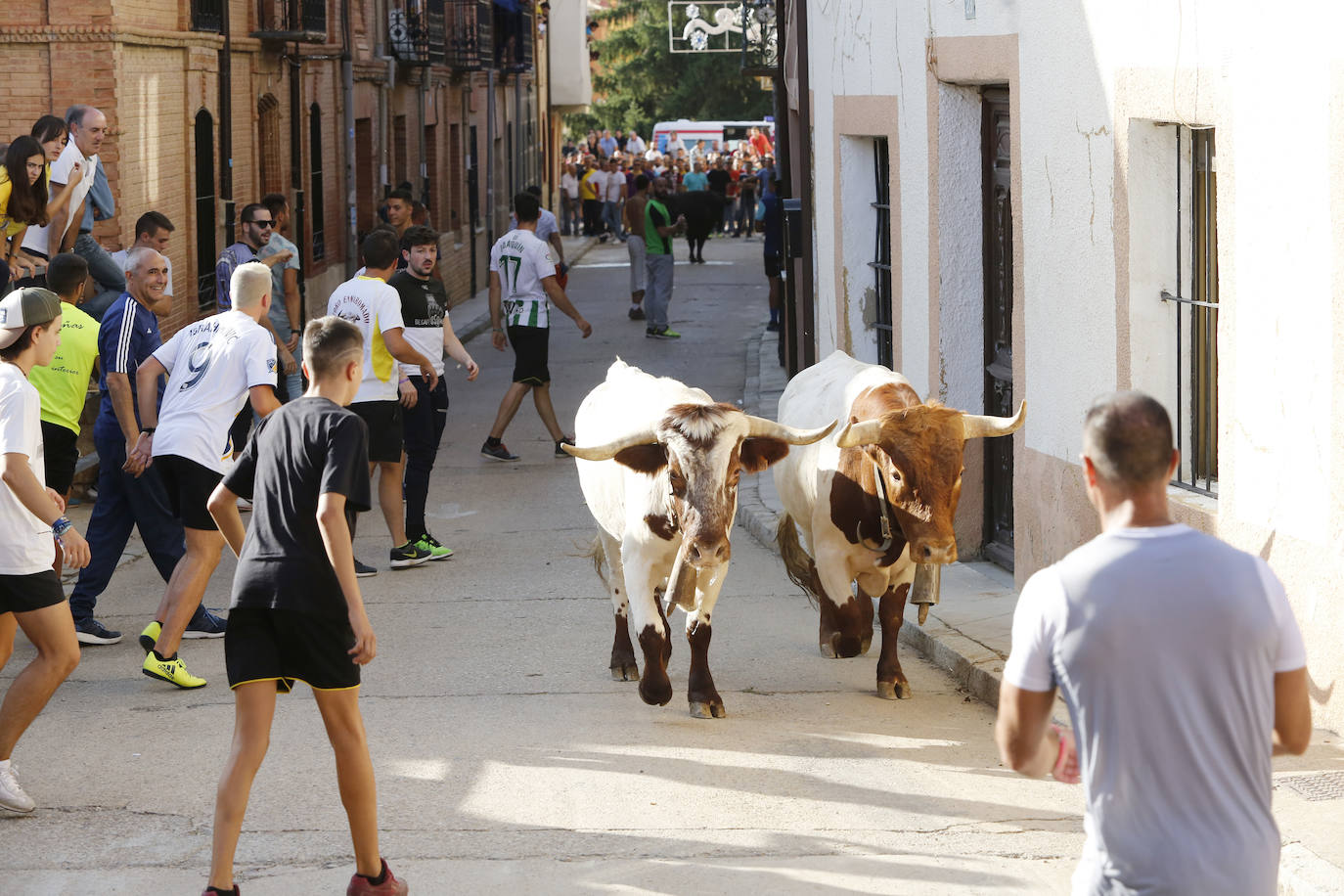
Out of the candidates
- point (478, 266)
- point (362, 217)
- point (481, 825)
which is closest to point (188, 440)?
point (481, 825)

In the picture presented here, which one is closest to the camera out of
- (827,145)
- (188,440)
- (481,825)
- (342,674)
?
(342,674)

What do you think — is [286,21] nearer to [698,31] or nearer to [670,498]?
[670,498]

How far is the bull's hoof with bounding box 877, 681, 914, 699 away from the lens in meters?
7.61

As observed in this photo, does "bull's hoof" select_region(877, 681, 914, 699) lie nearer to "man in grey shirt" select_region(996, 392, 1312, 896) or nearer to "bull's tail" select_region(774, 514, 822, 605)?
"bull's tail" select_region(774, 514, 822, 605)

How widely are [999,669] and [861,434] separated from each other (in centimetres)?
141

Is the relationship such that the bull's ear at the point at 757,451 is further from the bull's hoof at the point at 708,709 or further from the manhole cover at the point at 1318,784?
the manhole cover at the point at 1318,784

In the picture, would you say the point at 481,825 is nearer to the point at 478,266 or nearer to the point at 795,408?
the point at 795,408

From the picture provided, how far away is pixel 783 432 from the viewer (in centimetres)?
708

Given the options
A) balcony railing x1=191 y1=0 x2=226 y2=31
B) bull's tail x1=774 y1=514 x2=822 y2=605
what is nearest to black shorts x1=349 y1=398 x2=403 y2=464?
bull's tail x1=774 y1=514 x2=822 y2=605

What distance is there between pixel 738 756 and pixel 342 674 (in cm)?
219

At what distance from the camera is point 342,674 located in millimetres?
5043

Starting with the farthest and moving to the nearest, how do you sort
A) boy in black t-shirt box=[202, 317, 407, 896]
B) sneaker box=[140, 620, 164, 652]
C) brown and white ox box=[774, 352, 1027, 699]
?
1. sneaker box=[140, 620, 164, 652]
2. brown and white ox box=[774, 352, 1027, 699]
3. boy in black t-shirt box=[202, 317, 407, 896]

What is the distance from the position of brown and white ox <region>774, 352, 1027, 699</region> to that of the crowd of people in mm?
2091

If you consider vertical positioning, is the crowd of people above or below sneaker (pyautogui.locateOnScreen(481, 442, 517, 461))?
above
